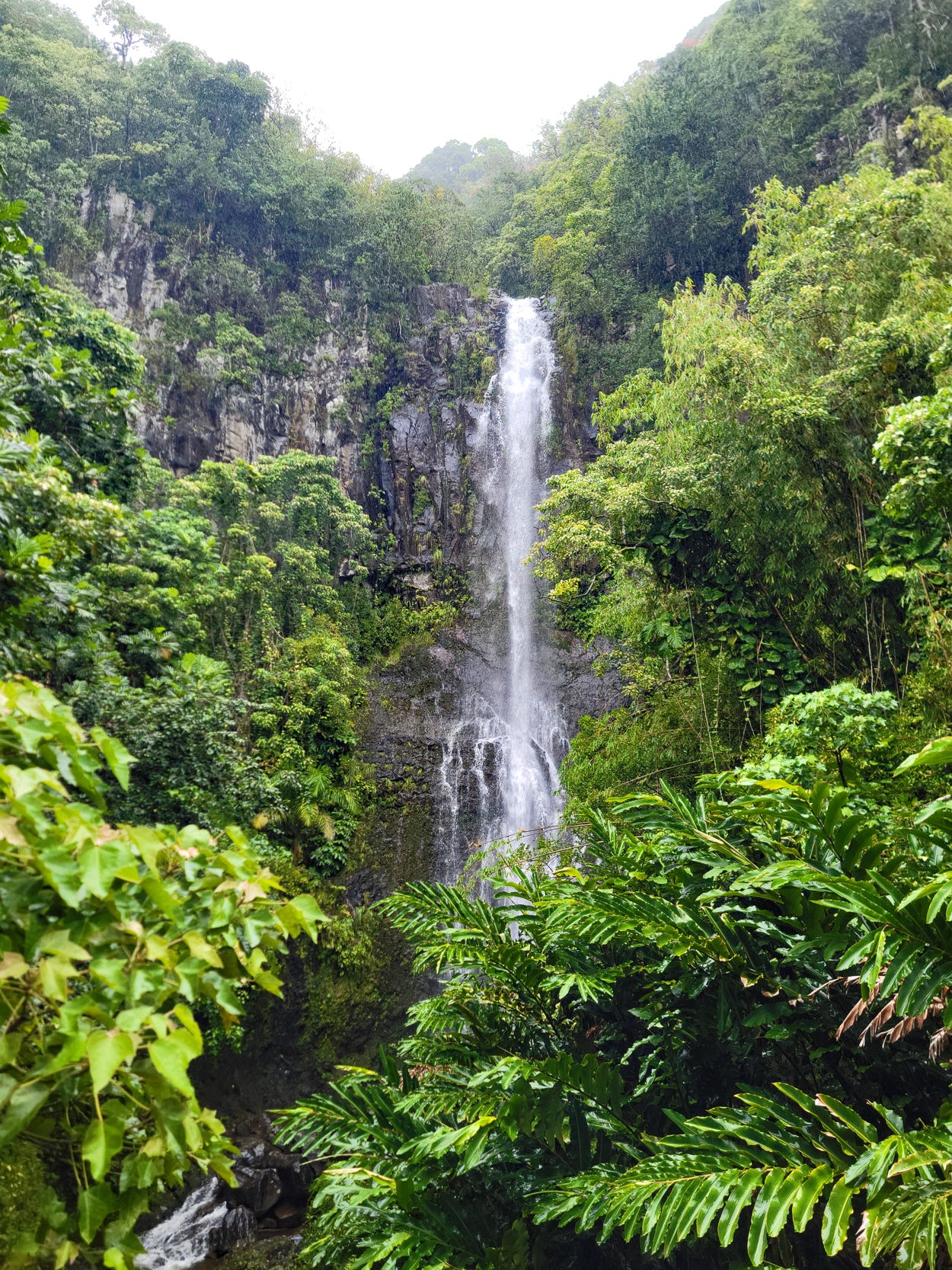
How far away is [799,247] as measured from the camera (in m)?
6.48

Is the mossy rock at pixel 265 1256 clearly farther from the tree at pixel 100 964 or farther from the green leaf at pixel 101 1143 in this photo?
the green leaf at pixel 101 1143

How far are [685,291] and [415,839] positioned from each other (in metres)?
7.48

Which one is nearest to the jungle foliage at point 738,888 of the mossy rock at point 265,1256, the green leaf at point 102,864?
the green leaf at point 102,864

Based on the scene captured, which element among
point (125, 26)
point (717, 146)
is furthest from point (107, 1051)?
point (125, 26)

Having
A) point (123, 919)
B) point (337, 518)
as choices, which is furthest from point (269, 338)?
point (123, 919)

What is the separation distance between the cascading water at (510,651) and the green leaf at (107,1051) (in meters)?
7.17

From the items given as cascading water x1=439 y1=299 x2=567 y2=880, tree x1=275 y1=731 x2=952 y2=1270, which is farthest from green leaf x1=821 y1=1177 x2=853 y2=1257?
cascading water x1=439 y1=299 x2=567 y2=880

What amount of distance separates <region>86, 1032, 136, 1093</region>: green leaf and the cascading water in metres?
7.17

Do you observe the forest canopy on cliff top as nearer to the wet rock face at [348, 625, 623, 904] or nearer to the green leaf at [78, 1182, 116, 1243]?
the green leaf at [78, 1182, 116, 1243]

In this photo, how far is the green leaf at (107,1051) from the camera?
2.58 ft

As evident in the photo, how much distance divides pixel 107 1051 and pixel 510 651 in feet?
36.8

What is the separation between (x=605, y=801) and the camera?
4.93m

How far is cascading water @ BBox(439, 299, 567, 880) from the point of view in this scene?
31.1 ft

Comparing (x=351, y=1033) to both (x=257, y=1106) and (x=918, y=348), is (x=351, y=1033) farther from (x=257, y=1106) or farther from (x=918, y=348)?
(x=918, y=348)
